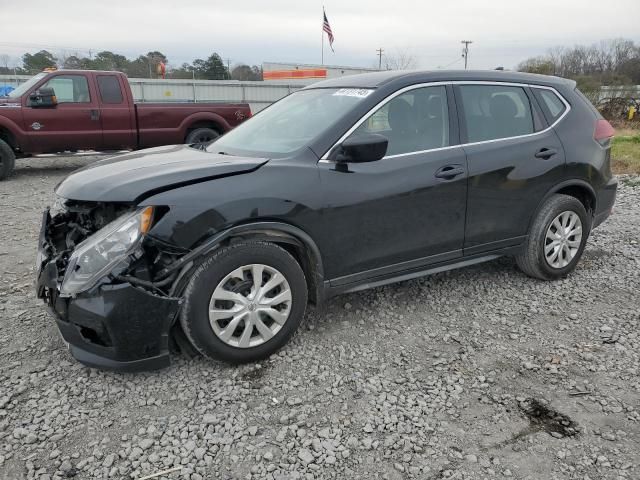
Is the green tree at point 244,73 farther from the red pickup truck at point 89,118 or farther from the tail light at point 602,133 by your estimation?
the tail light at point 602,133

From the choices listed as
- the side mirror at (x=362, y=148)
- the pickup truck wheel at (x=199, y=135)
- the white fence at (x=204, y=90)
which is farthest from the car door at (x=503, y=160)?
the white fence at (x=204, y=90)

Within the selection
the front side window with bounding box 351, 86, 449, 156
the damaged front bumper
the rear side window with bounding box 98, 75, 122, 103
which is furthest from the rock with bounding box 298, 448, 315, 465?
the rear side window with bounding box 98, 75, 122, 103

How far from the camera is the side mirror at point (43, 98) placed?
8.88 metres

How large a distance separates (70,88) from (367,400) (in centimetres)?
894

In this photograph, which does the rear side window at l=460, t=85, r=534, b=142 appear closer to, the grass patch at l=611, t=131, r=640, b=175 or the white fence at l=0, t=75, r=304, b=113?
the grass patch at l=611, t=131, r=640, b=175

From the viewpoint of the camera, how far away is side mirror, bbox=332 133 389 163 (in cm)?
318

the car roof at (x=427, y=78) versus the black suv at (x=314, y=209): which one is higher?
the car roof at (x=427, y=78)

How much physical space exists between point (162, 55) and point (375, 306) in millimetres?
52393

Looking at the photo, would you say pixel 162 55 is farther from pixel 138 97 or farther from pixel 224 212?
pixel 224 212

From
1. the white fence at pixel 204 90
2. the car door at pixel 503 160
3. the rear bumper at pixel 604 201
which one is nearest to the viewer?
the car door at pixel 503 160

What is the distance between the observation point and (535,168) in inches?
161

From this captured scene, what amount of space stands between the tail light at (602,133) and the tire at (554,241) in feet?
1.96

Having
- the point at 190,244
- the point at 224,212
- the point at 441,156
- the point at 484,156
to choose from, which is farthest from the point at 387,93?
the point at 190,244

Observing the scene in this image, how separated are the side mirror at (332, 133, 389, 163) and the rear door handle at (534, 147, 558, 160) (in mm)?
1552
